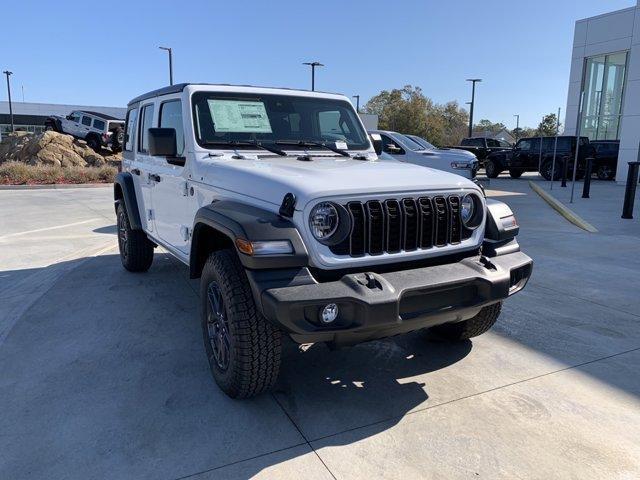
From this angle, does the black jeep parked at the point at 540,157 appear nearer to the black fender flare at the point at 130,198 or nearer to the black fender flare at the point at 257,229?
the black fender flare at the point at 130,198

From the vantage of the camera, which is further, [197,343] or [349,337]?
[197,343]

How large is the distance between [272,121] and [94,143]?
23387mm

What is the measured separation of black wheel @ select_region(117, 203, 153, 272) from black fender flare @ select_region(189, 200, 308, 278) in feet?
9.26

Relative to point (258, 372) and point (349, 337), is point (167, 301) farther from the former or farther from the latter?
point (349, 337)

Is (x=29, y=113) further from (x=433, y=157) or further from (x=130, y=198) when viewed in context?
(x=130, y=198)

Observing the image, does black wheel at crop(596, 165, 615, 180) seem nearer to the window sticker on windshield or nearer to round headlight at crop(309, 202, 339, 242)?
the window sticker on windshield

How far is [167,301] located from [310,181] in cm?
267

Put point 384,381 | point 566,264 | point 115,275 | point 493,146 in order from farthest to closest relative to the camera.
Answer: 1. point 493,146
2. point 566,264
3. point 115,275
4. point 384,381

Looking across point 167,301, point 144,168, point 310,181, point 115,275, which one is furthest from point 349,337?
point 115,275

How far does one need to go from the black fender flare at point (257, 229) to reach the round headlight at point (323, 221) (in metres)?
0.12

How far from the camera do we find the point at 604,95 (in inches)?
1006

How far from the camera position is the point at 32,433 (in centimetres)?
275

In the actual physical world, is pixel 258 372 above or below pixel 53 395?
above

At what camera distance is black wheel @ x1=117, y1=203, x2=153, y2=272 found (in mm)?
5637
